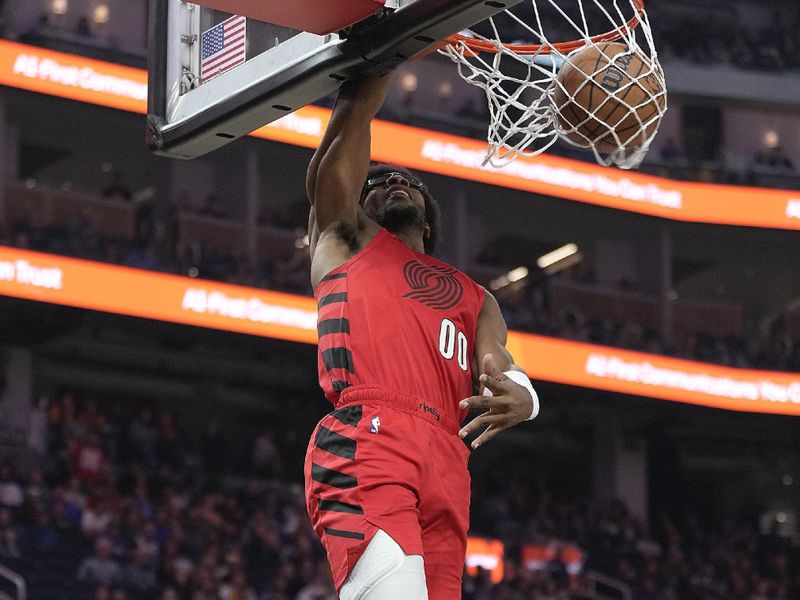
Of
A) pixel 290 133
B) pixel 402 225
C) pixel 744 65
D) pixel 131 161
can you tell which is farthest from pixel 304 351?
pixel 402 225

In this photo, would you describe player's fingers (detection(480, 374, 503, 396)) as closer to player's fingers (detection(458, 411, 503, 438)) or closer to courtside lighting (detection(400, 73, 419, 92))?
player's fingers (detection(458, 411, 503, 438))

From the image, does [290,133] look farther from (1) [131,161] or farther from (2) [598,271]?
(2) [598,271]

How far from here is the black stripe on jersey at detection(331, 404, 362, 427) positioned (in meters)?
3.88

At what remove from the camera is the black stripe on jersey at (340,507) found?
149 inches

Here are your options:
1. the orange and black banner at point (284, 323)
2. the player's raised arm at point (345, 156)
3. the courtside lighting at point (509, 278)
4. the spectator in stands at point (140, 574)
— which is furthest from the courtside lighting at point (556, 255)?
the player's raised arm at point (345, 156)

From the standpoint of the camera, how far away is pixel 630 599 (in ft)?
56.4

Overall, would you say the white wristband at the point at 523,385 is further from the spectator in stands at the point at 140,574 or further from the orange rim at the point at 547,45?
the spectator in stands at the point at 140,574

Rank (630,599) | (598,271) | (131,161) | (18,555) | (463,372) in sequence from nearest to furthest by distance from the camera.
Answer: (463,372), (18,555), (630,599), (131,161), (598,271)

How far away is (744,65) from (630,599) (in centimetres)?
1179

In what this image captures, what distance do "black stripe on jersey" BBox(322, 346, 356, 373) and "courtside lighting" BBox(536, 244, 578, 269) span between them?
68.3 ft

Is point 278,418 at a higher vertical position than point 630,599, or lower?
higher

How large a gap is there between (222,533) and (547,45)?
1041 cm

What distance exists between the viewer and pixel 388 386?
3908 mm

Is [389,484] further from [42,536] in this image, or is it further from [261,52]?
[42,536]
